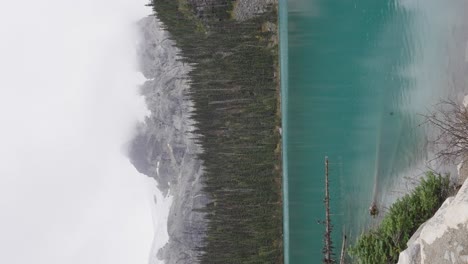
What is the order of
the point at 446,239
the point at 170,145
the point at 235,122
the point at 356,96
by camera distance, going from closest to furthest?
the point at 446,239, the point at 356,96, the point at 235,122, the point at 170,145

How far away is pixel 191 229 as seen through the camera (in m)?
26.5

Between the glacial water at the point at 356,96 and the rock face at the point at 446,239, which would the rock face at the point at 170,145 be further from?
the rock face at the point at 446,239

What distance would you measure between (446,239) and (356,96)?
10.6 meters

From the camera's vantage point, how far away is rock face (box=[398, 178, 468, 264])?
9.45 m

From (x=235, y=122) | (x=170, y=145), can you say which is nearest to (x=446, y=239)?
(x=235, y=122)

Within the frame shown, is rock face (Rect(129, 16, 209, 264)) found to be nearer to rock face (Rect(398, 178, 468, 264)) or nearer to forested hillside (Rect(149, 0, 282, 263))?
forested hillside (Rect(149, 0, 282, 263))

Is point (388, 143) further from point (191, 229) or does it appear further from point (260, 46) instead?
point (191, 229)

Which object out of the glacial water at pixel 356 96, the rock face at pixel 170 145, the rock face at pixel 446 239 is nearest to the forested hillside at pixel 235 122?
the glacial water at pixel 356 96

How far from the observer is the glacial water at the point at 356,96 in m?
16.9

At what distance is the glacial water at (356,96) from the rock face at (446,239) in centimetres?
612

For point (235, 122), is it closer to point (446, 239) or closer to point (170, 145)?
point (170, 145)

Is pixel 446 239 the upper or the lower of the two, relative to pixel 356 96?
lower

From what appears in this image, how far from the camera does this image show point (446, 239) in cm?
990

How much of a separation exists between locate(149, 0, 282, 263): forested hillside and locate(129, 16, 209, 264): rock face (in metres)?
1.40
